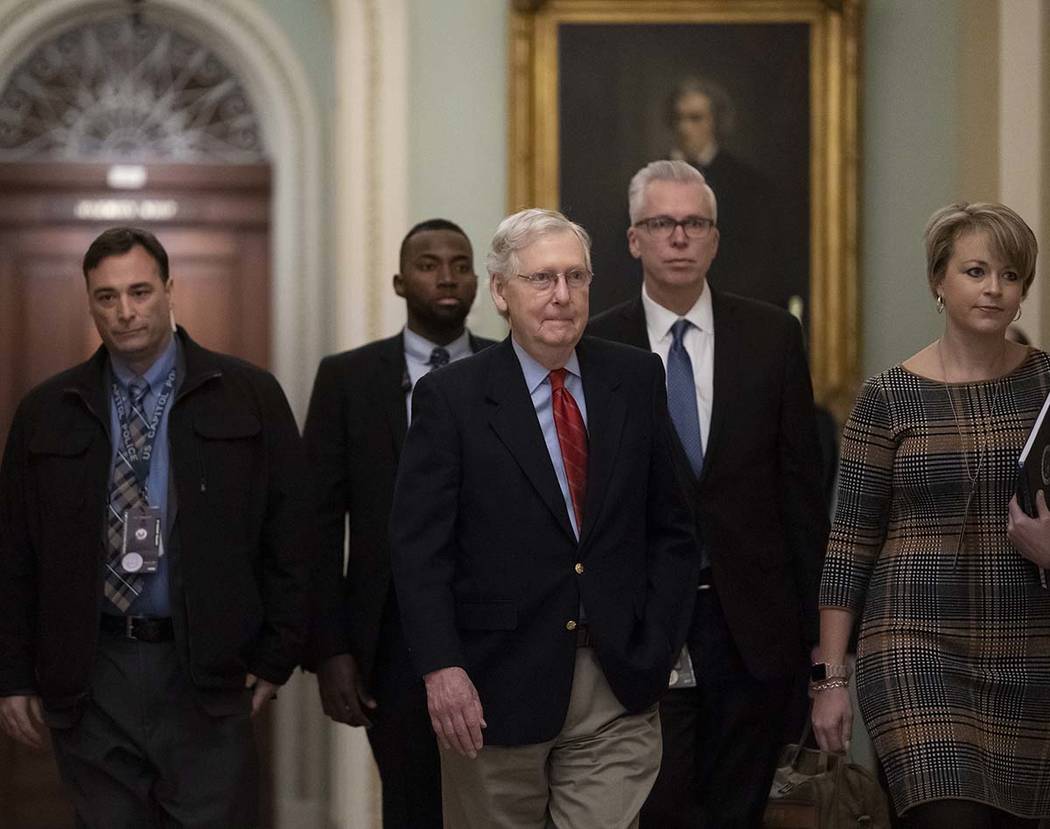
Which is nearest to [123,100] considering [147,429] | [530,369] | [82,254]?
[82,254]

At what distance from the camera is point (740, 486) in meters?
4.83

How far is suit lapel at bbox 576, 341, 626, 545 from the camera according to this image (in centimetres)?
395

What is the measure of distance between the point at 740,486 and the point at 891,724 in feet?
3.26

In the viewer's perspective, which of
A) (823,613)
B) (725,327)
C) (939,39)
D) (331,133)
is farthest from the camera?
(331,133)

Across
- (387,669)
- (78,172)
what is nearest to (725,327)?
(387,669)

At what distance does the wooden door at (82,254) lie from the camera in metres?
8.53

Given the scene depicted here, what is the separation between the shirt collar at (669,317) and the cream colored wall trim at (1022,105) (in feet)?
8.71

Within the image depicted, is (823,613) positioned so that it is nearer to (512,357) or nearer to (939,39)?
(512,357)

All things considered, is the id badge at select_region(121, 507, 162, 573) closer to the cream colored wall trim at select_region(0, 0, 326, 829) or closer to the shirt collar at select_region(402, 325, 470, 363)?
the shirt collar at select_region(402, 325, 470, 363)

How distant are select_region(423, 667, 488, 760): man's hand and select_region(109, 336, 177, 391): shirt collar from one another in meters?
1.36

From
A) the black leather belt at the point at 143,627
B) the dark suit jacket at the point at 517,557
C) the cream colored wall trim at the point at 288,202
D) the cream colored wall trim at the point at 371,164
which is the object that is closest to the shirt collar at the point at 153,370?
the black leather belt at the point at 143,627

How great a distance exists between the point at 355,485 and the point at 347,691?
1.96 feet

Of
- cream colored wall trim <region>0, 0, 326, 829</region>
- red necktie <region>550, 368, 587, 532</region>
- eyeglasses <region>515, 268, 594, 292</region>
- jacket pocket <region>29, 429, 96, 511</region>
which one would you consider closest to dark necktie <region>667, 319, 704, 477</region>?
red necktie <region>550, 368, 587, 532</region>

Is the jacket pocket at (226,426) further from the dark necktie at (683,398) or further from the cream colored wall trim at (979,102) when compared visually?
the cream colored wall trim at (979,102)
